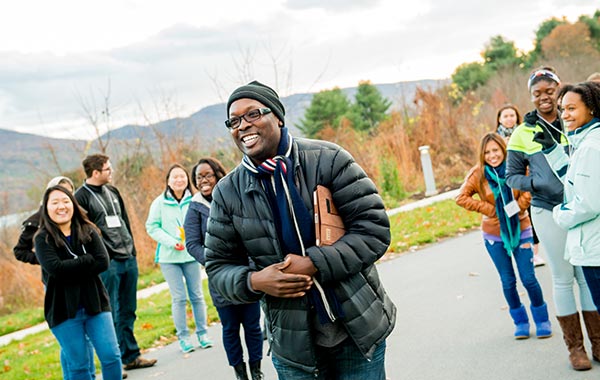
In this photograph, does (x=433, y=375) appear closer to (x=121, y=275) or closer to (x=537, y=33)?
(x=121, y=275)

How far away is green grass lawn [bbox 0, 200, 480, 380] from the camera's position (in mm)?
8406

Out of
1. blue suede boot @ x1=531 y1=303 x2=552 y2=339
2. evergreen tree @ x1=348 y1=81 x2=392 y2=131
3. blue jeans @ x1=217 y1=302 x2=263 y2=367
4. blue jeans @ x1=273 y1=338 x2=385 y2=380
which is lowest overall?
blue suede boot @ x1=531 y1=303 x2=552 y2=339

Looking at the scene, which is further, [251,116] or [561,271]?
[561,271]

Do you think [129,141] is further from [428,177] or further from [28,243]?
[28,243]

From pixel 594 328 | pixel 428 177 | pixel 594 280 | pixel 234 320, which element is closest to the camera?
pixel 594 280

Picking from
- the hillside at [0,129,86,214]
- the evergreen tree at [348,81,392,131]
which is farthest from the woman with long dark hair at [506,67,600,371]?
the evergreen tree at [348,81,392,131]

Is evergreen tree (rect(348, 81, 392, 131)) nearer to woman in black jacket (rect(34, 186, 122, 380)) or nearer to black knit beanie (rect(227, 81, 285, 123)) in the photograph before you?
woman in black jacket (rect(34, 186, 122, 380))

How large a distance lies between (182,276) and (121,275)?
74 centimetres

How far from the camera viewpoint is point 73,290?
5.68 metres

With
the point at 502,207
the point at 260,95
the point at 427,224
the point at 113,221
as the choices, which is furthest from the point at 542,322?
the point at 427,224

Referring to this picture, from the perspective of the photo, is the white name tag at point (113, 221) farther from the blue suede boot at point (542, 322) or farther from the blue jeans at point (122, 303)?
the blue suede boot at point (542, 322)

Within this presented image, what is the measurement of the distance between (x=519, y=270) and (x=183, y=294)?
393cm

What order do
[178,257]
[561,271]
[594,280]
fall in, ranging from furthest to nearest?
[178,257] → [561,271] → [594,280]

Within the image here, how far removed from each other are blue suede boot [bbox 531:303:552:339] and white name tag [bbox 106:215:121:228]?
4.66 m
